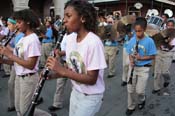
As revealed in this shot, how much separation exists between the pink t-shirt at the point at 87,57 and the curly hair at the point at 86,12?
0.08 metres

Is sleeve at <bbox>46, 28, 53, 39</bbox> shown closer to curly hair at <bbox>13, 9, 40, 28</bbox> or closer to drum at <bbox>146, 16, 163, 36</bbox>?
drum at <bbox>146, 16, 163, 36</bbox>

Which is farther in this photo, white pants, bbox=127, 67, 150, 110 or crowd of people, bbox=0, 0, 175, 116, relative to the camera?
white pants, bbox=127, 67, 150, 110

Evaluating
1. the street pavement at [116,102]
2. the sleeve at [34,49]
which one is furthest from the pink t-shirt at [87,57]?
the street pavement at [116,102]

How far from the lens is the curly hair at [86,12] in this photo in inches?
108

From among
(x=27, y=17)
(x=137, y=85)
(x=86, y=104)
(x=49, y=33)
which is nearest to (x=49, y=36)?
(x=49, y=33)

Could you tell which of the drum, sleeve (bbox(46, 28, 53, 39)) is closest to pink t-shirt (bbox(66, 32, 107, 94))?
the drum

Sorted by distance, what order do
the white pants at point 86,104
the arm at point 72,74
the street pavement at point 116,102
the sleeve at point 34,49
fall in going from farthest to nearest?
the street pavement at point 116,102, the sleeve at point 34,49, the white pants at point 86,104, the arm at point 72,74

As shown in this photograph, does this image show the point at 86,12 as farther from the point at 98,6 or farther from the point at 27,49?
the point at 98,6

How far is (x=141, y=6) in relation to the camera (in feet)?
101

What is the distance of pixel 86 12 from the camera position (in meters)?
2.74

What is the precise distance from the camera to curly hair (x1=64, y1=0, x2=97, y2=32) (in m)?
2.73

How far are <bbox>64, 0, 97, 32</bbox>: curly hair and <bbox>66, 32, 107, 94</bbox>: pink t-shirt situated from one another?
0.25 feet

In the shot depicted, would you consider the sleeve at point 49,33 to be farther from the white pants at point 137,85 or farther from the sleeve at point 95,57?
the sleeve at point 95,57

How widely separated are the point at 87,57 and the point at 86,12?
402 millimetres
